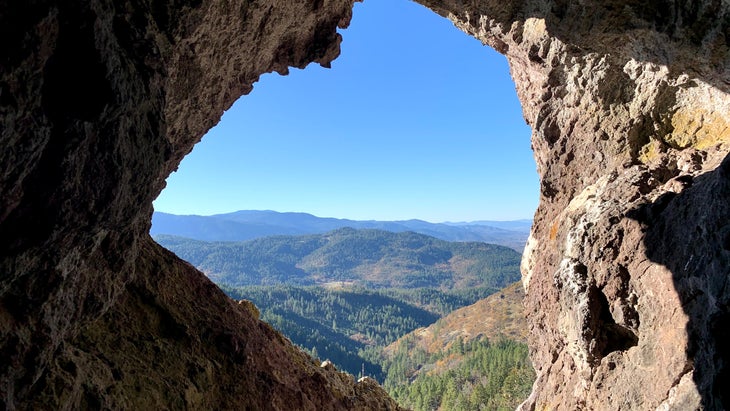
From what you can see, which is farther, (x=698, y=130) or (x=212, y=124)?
(x=698, y=130)

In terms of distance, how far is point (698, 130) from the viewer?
52.0 feet

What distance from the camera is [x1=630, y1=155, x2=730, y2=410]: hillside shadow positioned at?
9038mm

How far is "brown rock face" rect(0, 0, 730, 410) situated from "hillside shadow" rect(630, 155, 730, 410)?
0.07 metres

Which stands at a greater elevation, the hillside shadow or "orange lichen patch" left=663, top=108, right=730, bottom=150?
"orange lichen patch" left=663, top=108, right=730, bottom=150

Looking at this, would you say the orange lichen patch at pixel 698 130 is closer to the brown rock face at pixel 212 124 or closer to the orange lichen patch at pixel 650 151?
the brown rock face at pixel 212 124

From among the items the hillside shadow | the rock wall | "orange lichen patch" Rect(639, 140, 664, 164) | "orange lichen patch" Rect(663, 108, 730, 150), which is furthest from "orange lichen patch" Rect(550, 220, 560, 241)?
"orange lichen patch" Rect(663, 108, 730, 150)

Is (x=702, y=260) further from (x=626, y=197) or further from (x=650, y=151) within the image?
(x=650, y=151)

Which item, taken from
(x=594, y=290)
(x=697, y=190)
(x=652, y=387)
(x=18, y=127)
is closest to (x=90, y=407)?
(x=18, y=127)

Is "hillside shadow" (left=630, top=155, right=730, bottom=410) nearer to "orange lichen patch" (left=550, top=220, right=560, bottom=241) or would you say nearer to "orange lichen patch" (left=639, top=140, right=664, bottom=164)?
"orange lichen patch" (left=639, top=140, right=664, bottom=164)

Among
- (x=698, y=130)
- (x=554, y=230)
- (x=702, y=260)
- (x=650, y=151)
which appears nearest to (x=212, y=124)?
(x=702, y=260)

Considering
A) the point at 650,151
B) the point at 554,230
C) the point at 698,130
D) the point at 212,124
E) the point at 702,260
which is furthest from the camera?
the point at 554,230

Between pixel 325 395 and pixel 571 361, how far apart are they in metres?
11.1

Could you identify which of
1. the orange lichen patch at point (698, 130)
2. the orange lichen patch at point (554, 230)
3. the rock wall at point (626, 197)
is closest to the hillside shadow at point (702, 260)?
the rock wall at point (626, 197)

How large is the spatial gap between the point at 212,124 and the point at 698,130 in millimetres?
19539
